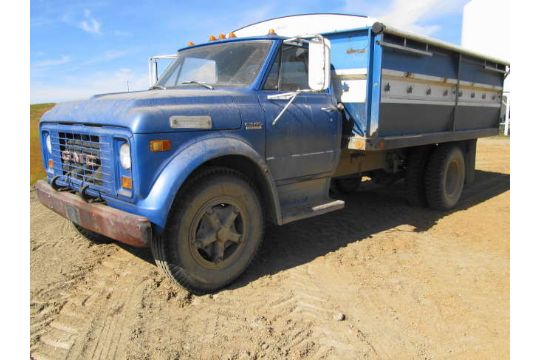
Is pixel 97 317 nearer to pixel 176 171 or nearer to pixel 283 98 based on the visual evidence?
pixel 176 171

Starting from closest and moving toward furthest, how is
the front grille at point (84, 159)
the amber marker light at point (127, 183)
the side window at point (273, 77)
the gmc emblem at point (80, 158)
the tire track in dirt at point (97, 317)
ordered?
the tire track in dirt at point (97, 317) → the amber marker light at point (127, 183) → the front grille at point (84, 159) → the gmc emblem at point (80, 158) → the side window at point (273, 77)

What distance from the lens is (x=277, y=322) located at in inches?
126

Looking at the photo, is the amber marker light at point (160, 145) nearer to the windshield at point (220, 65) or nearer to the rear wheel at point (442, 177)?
the windshield at point (220, 65)

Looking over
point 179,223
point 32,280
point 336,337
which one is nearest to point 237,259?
point 179,223

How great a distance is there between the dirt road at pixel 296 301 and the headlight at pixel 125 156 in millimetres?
1140

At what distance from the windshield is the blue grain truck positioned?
0.02m

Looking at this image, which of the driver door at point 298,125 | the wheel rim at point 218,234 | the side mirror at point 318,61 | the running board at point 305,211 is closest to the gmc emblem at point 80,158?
the wheel rim at point 218,234

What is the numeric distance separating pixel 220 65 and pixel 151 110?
4.59 feet

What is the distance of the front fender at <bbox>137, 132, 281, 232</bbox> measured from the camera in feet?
10.0

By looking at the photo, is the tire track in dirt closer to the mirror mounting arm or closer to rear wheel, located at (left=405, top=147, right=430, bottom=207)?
the mirror mounting arm

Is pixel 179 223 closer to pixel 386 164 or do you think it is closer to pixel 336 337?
pixel 336 337

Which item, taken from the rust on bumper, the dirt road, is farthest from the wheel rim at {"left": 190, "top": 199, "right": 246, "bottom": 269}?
the rust on bumper

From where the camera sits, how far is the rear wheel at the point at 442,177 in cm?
632

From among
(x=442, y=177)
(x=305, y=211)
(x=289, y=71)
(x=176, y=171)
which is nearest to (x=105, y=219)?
(x=176, y=171)
